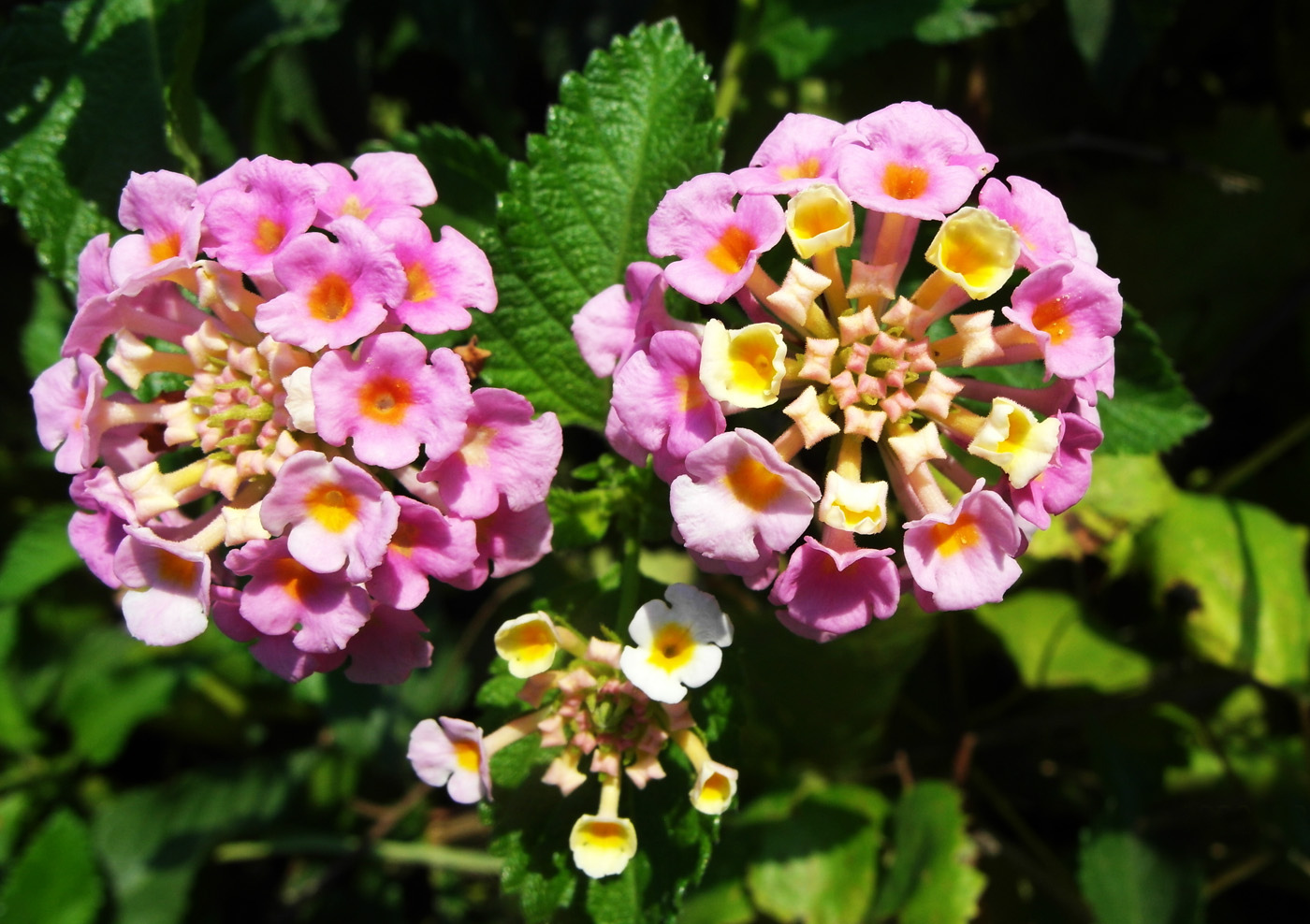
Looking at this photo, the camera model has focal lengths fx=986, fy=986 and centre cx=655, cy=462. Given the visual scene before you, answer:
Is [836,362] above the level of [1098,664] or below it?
above

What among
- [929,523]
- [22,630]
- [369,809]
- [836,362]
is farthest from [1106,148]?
[22,630]

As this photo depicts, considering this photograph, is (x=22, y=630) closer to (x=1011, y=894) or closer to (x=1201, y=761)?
(x=1011, y=894)

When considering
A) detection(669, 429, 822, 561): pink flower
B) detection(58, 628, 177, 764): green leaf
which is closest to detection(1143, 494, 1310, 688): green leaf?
detection(669, 429, 822, 561): pink flower

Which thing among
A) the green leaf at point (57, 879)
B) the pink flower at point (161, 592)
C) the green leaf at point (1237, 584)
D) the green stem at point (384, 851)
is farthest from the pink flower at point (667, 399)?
the green leaf at point (57, 879)

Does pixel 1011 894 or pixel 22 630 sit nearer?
pixel 1011 894

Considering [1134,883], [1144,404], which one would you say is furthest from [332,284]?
[1134,883]

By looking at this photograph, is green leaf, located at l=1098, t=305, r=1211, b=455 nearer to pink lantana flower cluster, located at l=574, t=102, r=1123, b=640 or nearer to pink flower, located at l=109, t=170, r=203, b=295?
pink lantana flower cluster, located at l=574, t=102, r=1123, b=640
